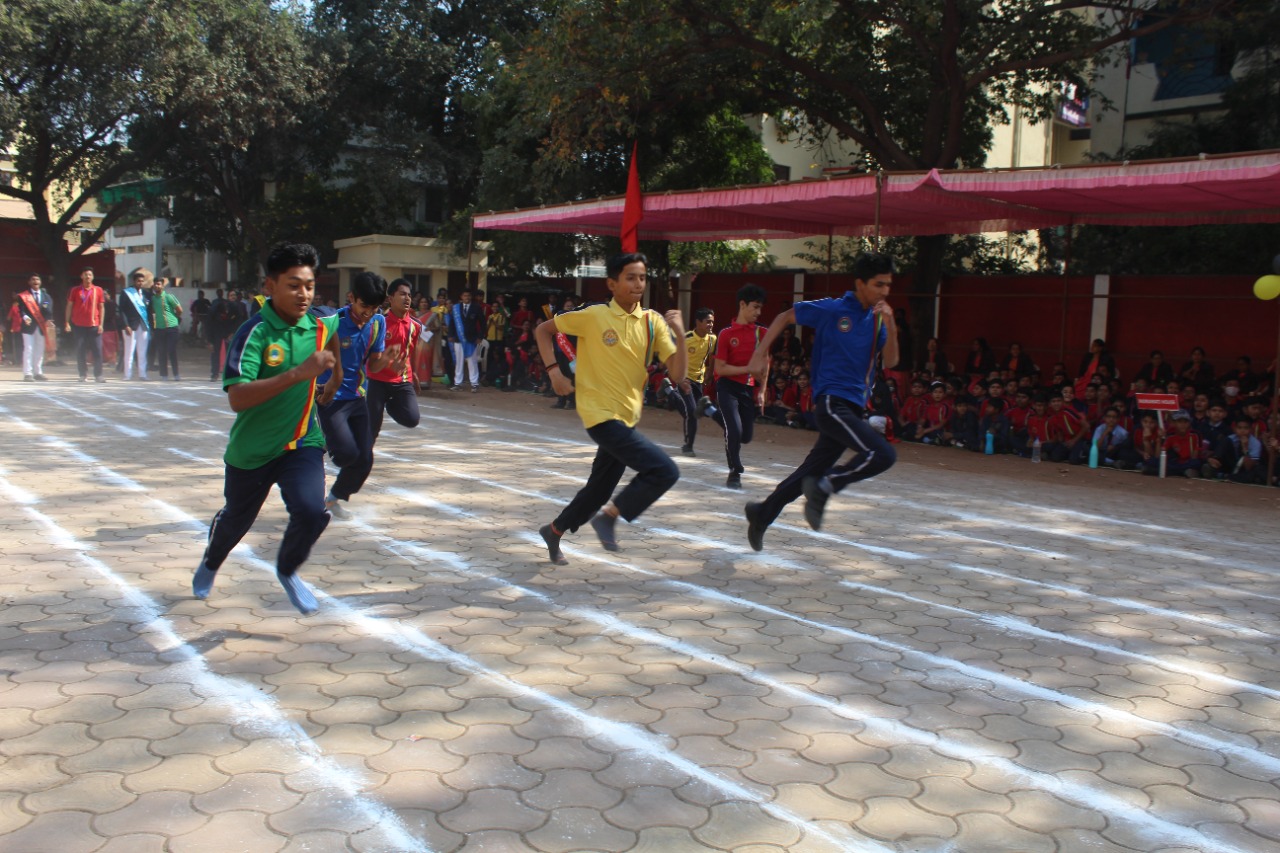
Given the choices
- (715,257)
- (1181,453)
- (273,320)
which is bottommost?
(1181,453)

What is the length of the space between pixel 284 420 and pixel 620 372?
6.34ft

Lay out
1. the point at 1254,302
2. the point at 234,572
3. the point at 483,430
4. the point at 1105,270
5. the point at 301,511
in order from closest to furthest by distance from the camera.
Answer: the point at 301,511, the point at 234,572, the point at 483,430, the point at 1254,302, the point at 1105,270

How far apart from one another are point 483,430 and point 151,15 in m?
15.0

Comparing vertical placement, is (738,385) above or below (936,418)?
above

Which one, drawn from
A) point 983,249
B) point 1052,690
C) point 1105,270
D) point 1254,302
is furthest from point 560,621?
point 983,249

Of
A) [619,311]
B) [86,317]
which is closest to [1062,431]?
[619,311]

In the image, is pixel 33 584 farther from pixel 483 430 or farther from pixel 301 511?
pixel 483 430

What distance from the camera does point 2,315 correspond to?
91.8ft

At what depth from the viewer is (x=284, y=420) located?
480 cm

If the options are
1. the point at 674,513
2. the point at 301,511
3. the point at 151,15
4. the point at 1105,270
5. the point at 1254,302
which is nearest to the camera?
the point at 301,511

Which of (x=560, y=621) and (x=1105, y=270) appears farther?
(x=1105, y=270)

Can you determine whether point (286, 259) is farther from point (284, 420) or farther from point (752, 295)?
point (752, 295)

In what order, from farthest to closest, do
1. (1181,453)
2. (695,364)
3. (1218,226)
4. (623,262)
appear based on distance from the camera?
(1218,226) → (1181,453) → (695,364) → (623,262)

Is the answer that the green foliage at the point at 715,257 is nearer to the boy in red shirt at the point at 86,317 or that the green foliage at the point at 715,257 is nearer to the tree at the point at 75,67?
the boy in red shirt at the point at 86,317
